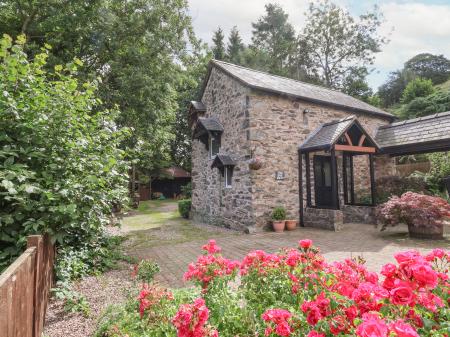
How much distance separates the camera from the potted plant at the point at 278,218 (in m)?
9.35

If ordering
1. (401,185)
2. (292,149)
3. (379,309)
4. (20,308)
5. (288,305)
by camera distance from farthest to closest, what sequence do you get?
1. (401,185)
2. (292,149)
3. (288,305)
4. (20,308)
5. (379,309)

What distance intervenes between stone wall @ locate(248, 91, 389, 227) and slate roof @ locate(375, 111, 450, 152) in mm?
4162

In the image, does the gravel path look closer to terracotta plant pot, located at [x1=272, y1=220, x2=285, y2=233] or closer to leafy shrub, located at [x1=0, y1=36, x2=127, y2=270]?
leafy shrub, located at [x1=0, y1=36, x2=127, y2=270]

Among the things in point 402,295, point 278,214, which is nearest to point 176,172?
point 278,214

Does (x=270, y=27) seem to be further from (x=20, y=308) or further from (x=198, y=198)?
(x=20, y=308)

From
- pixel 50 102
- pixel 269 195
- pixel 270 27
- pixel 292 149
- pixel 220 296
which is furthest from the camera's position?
pixel 270 27

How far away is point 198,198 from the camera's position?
44.8 feet

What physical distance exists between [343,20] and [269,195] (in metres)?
27.5

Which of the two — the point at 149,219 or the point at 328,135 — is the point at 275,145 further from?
the point at 149,219

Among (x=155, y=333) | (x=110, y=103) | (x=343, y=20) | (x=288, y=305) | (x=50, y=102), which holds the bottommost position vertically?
(x=155, y=333)

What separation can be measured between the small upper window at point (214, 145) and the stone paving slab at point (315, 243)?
432 cm

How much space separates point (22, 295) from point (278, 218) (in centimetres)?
822

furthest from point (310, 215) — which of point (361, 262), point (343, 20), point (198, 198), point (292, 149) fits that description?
point (343, 20)

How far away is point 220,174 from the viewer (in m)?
11.5
